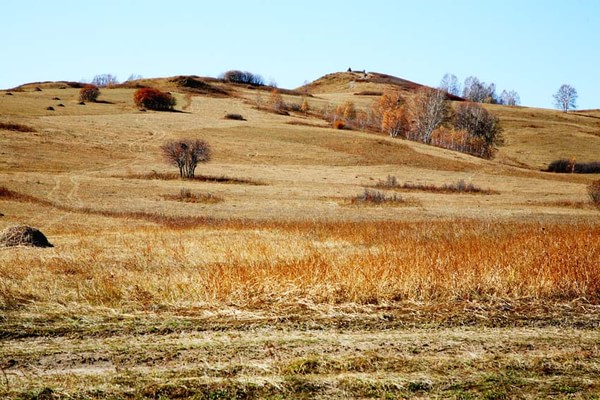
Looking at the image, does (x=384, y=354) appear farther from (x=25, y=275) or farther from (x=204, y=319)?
(x=25, y=275)

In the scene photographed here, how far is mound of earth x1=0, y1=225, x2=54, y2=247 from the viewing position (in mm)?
19641

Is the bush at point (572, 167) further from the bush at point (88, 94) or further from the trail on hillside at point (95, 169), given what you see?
the bush at point (88, 94)

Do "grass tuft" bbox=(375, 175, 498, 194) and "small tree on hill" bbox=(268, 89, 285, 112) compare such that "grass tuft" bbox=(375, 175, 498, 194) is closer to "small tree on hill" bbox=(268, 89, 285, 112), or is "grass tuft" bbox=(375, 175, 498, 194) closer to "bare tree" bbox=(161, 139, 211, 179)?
"bare tree" bbox=(161, 139, 211, 179)

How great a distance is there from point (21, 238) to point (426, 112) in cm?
10959

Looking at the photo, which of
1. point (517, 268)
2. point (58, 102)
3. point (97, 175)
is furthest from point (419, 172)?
point (58, 102)

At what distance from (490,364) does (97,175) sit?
58111 mm

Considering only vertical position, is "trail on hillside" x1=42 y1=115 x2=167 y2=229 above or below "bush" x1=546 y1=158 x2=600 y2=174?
below

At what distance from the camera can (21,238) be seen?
19.9 meters

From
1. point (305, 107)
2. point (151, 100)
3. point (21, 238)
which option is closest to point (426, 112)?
point (305, 107)

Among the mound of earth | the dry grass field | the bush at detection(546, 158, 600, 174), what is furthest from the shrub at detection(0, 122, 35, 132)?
the bush at detection(546, 158, 600, 174)

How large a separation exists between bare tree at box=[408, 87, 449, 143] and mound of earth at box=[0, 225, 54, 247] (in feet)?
342

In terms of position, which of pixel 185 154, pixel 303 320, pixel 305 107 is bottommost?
pixel 303 320

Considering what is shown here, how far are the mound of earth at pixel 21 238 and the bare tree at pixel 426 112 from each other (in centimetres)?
10410

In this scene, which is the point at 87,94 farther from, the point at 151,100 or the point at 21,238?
the point at 21,238
